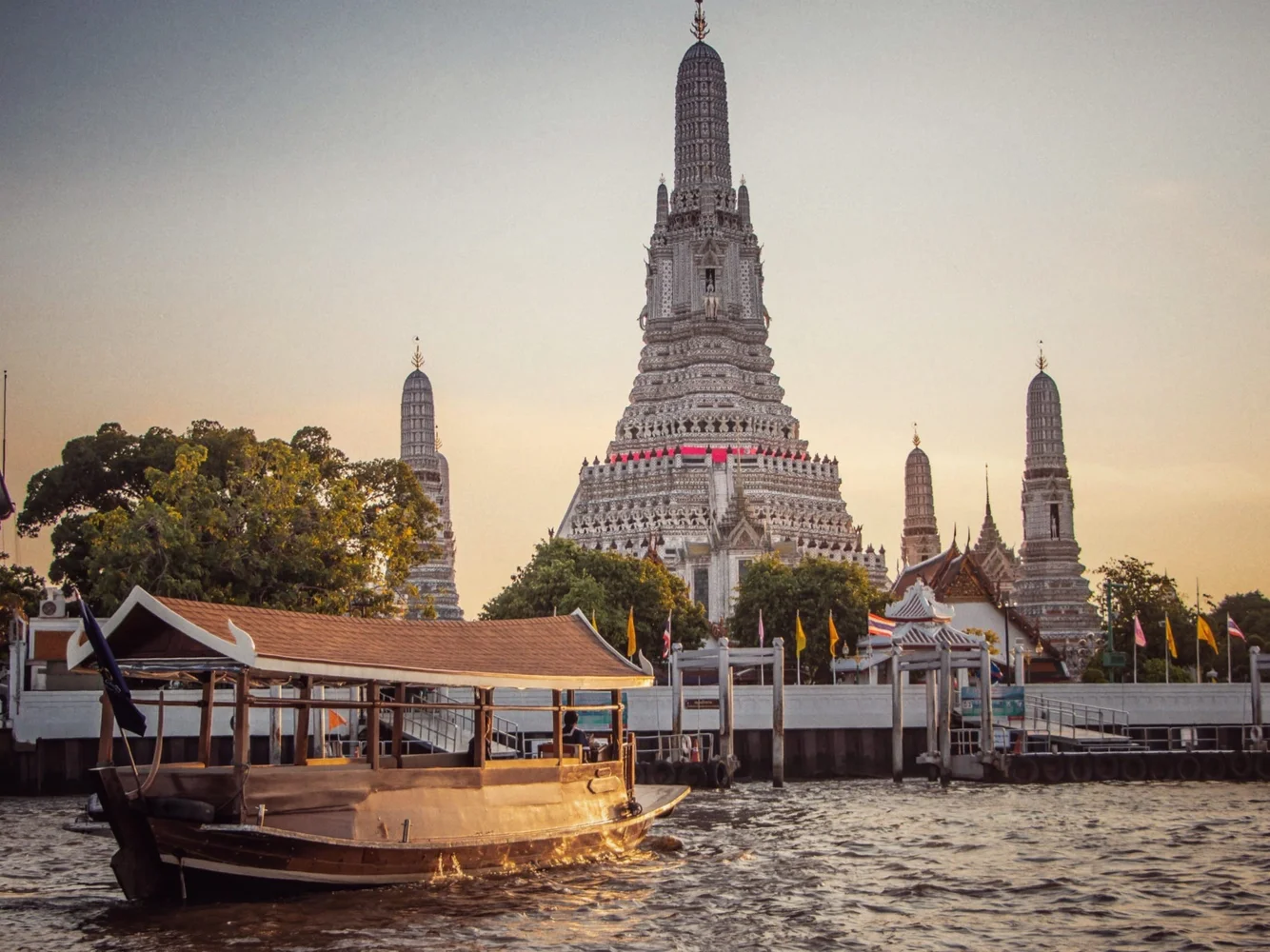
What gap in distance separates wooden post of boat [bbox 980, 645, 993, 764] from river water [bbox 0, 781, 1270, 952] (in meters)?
8.41

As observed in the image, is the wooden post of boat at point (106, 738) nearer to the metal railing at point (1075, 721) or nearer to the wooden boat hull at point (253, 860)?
the wooden boat hull at point (253, 860)

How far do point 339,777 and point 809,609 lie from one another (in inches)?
2124

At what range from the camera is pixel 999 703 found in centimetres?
4812

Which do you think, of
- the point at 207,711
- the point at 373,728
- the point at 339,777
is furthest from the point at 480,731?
the point at 207,711

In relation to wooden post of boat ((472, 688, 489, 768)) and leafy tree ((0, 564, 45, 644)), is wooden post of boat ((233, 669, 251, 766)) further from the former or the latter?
leafy tree ((0, 564, 45, 644))

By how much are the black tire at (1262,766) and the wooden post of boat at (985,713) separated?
640 centimetres

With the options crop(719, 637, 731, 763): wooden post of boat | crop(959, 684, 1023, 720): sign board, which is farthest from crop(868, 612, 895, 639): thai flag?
crop(719, 637, 731, 763): wooden post of boat

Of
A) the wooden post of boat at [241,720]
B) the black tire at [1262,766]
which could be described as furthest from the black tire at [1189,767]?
the wooden post of boat at [241,720]

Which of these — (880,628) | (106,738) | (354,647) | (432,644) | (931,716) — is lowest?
(106,738)

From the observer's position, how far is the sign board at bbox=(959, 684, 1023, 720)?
157 feet

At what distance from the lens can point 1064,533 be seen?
11075 centimetres

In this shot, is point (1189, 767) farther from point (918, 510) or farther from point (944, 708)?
point (918, 510)

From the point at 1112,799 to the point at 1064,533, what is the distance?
237 ft

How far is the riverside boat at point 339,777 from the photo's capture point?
21.8m
